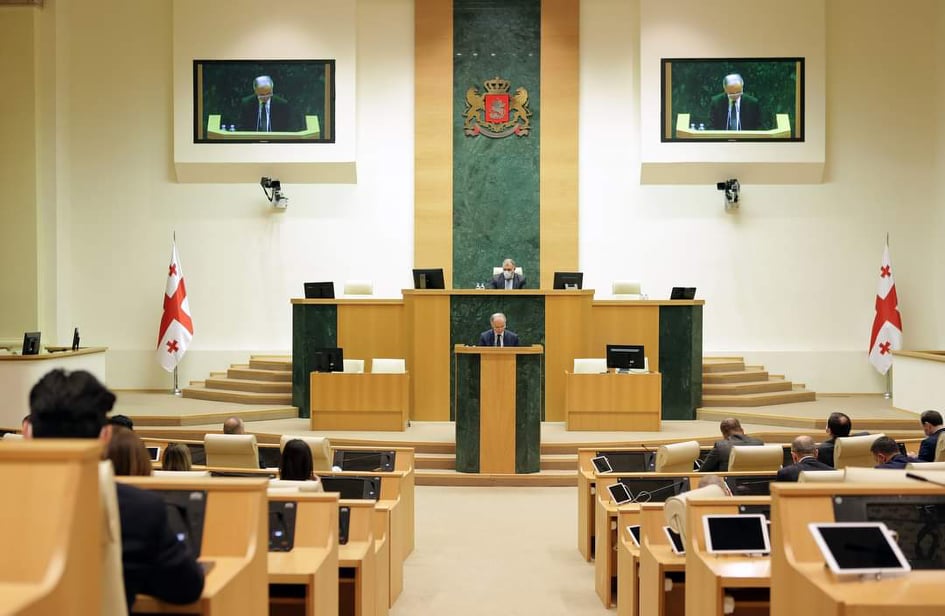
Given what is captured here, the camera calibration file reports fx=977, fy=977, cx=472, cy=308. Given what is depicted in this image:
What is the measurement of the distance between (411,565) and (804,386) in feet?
29.7

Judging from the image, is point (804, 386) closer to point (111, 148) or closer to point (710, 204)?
point (710, 204)

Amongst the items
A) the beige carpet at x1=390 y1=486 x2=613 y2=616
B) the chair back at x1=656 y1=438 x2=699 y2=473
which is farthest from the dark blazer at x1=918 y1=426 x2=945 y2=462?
the beige carpet at x1=390 y1=486 x2=613 y2=616

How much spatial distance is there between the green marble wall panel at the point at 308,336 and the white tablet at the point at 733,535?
8.63m

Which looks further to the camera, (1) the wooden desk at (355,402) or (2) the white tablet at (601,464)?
(1) the wooden desk at (355,402)

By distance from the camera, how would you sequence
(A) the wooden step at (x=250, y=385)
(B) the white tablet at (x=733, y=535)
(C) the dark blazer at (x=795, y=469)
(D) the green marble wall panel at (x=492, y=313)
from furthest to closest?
(A) the wooden step at (x=250, y=385) → (D) the green marble wall panel at (x=492, y=313) → (C) the dark blazer at (x=795, y=469) → (B) the white tablet at (x=733, y=535)

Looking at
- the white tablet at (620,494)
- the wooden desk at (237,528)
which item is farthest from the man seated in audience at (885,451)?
the wooden desk at (237,528)

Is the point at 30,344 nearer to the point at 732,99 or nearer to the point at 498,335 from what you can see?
the point at 498,335

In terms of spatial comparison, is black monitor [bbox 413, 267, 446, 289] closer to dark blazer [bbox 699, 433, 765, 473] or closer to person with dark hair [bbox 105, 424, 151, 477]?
dark blazer [bbox 699, 433, 765, 473]

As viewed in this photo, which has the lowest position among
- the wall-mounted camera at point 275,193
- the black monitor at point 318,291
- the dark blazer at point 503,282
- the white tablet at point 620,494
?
the white tablet at point 620,494

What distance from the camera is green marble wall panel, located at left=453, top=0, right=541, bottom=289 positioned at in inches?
588

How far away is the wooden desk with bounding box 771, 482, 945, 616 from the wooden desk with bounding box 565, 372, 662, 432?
7730 mm

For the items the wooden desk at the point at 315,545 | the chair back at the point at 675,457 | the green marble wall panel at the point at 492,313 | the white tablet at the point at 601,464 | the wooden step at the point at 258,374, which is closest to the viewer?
the wooden desk at the point at 315,545

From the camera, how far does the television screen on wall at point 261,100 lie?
1476 cm

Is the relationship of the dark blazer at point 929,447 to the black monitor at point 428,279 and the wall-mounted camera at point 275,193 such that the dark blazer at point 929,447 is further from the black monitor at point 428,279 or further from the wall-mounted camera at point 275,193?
the wall-mounted camera at point 275,193
